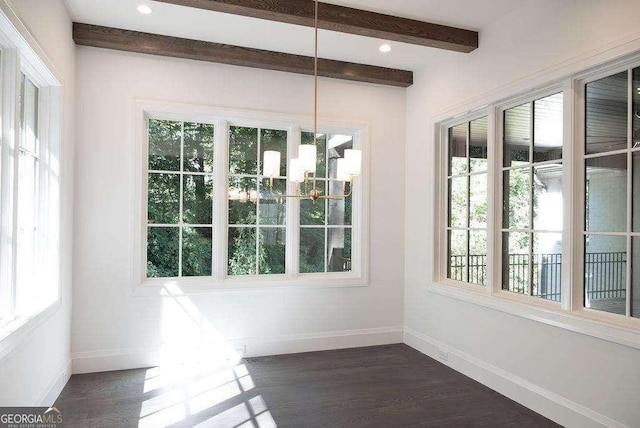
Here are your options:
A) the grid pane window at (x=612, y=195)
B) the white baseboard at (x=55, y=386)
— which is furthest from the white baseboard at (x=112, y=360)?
the grid pane window at (x=612, y=195)

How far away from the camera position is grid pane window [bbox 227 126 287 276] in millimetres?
4207

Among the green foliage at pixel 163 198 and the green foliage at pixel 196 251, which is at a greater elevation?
the green foliage at pixel 163 198

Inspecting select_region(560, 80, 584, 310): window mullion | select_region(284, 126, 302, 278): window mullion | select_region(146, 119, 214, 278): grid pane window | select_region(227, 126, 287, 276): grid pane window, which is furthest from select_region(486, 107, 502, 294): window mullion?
select_region(146, 119, 214, 278): grid pane window

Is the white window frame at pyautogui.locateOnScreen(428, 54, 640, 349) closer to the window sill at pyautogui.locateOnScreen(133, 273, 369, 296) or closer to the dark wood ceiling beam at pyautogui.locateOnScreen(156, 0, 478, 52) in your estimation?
the dark wood ceiling beam at pyautogui.locateOnScreen(156, 0, 478, 52)

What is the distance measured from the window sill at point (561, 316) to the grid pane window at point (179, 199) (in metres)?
2.50

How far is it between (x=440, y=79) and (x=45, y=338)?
3.98 meters

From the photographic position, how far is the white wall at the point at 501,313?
2.56 meters

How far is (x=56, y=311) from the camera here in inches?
122

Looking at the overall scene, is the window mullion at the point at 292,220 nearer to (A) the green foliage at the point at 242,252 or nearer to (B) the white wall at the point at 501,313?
(A) the green foliage at the point at 242,252

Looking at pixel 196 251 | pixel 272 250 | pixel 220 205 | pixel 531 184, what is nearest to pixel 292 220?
pixel 272 250

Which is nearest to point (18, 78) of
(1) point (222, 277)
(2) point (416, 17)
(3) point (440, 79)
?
(1) point (222, 277)

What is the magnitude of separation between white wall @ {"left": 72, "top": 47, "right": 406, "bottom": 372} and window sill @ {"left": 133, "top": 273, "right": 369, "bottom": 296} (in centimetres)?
6

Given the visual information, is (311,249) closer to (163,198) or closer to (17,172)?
(163,198)

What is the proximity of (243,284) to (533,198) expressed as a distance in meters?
2.67
